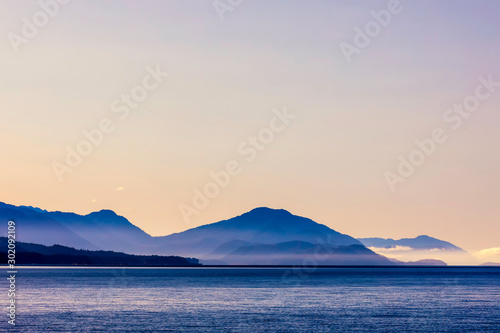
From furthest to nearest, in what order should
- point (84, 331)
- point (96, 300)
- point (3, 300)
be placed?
point (96, 300), point (3, 300), point (84, 331)

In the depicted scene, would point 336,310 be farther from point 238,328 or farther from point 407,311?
point 238,328

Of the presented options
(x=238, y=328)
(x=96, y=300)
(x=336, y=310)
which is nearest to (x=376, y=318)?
(x=336, y=310)

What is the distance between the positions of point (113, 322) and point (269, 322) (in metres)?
20.3

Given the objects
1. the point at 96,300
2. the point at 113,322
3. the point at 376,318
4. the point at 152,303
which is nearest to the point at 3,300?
the point at 96,300

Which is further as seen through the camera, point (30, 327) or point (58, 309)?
point (58, 309)

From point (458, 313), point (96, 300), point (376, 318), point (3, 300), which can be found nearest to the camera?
point (376, 318)

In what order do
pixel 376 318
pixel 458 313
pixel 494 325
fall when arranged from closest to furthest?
pixel 494 325 → pixel 376 318 → pixel 458 313

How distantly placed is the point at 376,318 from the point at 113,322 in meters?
36.3

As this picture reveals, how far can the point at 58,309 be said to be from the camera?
321 feet

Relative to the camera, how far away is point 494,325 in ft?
265

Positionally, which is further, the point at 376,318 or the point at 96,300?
the point at 96,300

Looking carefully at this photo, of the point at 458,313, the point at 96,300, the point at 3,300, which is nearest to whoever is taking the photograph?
the point at 458,313

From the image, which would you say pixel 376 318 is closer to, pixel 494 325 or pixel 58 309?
pixel 494 325

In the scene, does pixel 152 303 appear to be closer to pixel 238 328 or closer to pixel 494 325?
pixel 238 328
